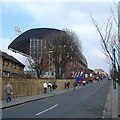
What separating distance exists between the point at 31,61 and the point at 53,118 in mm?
68649

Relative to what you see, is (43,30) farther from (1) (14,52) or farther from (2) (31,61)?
(2) (31,61)

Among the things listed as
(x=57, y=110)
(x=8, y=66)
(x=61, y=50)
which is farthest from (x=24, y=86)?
(x=61, y=50)

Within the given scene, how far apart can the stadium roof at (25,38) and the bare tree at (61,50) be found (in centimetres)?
2176

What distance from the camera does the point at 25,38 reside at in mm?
114750

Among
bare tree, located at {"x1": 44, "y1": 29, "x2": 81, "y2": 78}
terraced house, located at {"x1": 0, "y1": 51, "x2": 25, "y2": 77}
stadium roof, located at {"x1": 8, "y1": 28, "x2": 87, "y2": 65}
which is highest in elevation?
stadium roof, located at {"x1": 8, "y1": 28, "x2": 87, "y2": 65}

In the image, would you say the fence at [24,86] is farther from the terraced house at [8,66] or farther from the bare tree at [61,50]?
the bare tree at [61,50]

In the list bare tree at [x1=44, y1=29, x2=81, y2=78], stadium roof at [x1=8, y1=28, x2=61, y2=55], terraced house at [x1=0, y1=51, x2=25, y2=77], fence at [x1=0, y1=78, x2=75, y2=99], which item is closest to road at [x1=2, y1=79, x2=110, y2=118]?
fence at [x1=0, y1=78, x2=75, y2=99]

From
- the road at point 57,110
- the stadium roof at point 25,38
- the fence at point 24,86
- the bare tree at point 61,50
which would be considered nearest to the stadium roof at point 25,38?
the stadium roof at point 25,38

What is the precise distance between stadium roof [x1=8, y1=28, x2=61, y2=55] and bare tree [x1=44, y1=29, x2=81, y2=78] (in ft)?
71.4

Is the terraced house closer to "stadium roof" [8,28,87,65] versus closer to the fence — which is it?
"stadium roof" [8,28,87,65]

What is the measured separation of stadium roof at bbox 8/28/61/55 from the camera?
109375 millimetres

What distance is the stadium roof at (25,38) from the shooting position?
109 meters

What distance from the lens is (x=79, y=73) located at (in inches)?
4496

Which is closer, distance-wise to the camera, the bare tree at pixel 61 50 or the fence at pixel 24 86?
the fence at pixel 24 86
